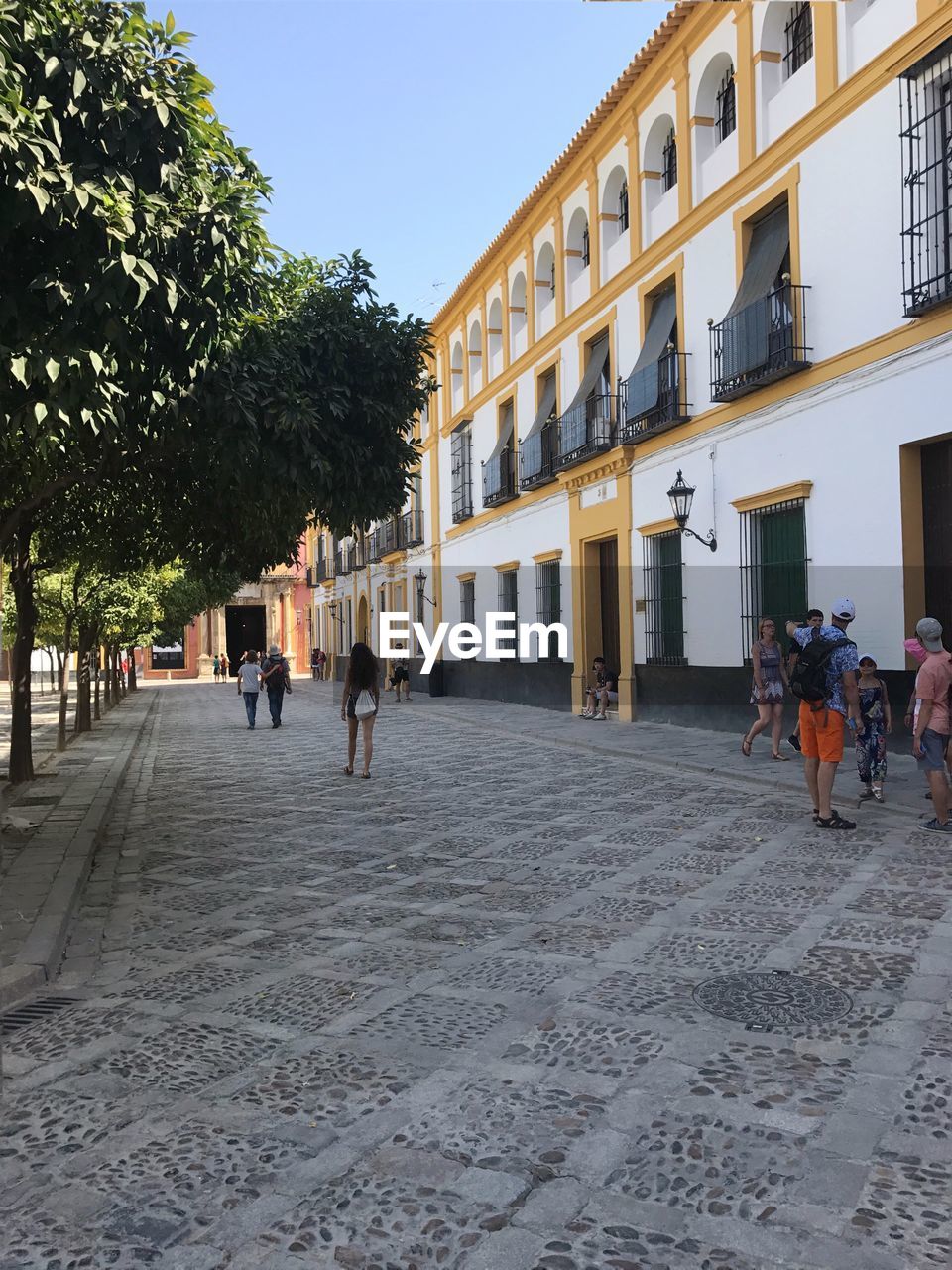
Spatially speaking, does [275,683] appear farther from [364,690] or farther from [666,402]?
[666,402]

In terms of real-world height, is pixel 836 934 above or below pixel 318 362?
below

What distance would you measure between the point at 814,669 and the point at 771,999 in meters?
3.79

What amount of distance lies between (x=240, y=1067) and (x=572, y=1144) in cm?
128

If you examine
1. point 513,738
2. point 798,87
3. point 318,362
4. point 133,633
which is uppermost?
point 798,87

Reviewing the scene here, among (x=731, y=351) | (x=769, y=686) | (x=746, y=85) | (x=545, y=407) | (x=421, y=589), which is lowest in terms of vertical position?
(x=769, y=686)

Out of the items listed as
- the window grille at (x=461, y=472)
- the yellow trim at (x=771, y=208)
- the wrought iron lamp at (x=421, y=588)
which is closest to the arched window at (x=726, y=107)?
the yellow trim at (x=771, y=208)

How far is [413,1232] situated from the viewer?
105 inches

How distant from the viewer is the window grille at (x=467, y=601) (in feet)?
86.2

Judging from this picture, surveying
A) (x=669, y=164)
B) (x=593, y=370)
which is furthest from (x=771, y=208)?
(x=593, y=370)

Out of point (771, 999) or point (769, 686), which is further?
point (769, 686)

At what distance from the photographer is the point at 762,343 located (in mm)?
13336

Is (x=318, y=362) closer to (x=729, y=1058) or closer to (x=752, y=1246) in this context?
(x=729, y=1058)

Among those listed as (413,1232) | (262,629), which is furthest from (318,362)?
(262,629)

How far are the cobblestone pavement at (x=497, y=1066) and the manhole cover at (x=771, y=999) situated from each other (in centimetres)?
2
